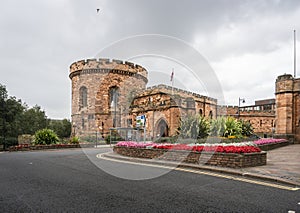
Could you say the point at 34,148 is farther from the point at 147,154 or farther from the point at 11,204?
the point at 11,204

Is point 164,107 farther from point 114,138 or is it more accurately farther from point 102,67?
point 102,67

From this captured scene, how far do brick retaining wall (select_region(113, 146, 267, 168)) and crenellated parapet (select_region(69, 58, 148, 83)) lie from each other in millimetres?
22604

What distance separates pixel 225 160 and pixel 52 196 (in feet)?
19.0

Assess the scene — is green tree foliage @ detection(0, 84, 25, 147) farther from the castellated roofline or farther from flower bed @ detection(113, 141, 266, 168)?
flower bed @ detection(113, 141, 266, 168)

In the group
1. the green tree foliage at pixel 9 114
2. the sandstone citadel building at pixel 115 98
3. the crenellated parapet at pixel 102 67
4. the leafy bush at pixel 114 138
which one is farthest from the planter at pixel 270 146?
the green tree foliage at pixel 9 114

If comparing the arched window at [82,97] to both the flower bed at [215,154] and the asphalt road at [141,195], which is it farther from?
the asphalt road at [141,195]

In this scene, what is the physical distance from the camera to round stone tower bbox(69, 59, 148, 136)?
31938 millimetres

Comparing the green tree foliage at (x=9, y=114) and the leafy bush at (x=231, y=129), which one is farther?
the green tree foliage at (x=9, y=114)

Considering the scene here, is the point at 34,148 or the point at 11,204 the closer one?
the point at 11,204

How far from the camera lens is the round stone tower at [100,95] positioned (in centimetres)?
3194

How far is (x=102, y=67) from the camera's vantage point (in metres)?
31.8

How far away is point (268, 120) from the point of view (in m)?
38.3

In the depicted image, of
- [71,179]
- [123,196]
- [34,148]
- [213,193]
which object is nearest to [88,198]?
[123,196]

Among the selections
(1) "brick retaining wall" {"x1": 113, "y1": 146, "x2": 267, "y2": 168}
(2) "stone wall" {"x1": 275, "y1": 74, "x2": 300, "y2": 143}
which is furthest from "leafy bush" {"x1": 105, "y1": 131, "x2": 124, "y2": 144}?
(2) "stone wall" {"x1": 275, "y1": 74, "x2": 300, "y2": 143}
